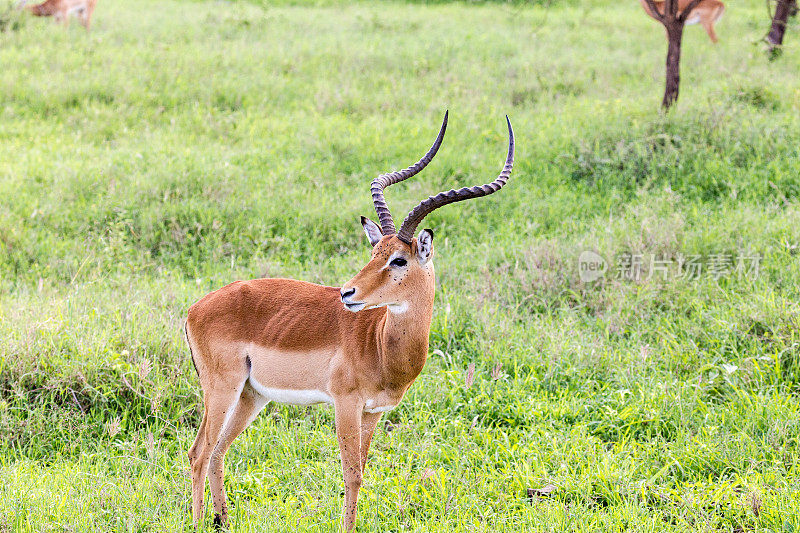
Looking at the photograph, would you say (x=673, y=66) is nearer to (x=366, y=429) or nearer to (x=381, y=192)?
(x=381, y=192)

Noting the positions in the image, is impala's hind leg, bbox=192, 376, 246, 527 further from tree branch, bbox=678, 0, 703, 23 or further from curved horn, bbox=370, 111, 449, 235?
tree branch, bbox=678, 0, 703, 23

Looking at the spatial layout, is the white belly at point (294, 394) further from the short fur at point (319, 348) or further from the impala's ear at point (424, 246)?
the impala's ear at point (424, 246)

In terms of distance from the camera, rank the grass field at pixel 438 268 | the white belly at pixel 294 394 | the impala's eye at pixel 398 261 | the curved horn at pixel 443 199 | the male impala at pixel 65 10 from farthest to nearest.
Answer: the male impala at pixel 65 10
the grass field at pixel 438 268
the white belly at pixel 294 394
the impala's eye at pixel 398 261
the curved horn at pixel 443 199

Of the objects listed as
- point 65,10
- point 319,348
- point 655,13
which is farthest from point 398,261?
point 65,10

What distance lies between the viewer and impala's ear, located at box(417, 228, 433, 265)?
2865mm

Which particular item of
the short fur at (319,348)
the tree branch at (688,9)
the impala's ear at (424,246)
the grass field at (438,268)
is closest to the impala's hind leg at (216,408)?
the short fur at (319,348)

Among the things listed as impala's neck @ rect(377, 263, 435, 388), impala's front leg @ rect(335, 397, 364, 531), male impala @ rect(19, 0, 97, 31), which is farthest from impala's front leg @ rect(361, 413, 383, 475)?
male impala @ rect(19, 0, 97, 31)

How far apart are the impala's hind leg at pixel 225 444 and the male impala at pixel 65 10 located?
10002 mm

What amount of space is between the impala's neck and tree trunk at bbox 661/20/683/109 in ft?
19.2

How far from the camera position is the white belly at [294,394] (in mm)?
3113

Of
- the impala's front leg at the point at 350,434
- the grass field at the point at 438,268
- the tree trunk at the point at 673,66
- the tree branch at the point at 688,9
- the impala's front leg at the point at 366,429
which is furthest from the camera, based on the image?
the tree trunk at the point at 673,66

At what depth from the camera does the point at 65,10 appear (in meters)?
11.8

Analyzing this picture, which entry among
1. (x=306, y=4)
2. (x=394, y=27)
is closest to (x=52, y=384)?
(x=394, y=27)

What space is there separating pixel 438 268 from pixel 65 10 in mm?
9001
